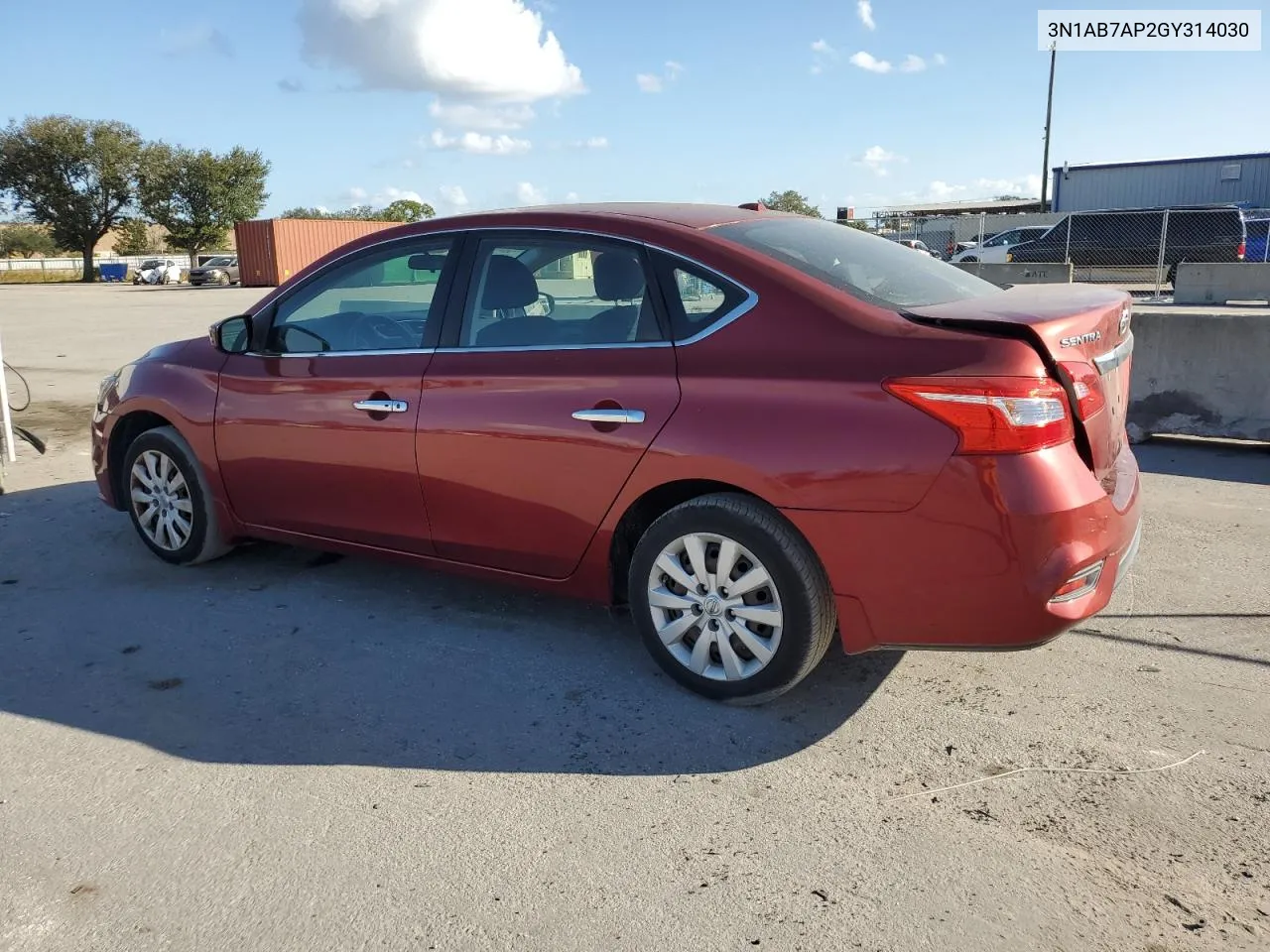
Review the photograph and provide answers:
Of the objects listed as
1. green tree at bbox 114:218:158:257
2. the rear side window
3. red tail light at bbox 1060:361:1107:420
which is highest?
green tree at bbox 114:218:158:257

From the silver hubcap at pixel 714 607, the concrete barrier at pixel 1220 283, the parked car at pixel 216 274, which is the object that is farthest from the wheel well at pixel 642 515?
the parked car at pixel 216 274

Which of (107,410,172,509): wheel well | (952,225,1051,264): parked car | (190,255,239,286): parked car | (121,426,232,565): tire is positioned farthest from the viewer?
(190,255,239,286): parked car

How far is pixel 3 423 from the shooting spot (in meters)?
7.62

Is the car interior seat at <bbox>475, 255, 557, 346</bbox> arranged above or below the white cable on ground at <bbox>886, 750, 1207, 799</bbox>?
above

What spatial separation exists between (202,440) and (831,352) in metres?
3.14

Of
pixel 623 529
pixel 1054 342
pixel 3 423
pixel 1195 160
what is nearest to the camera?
pixel 1054 342

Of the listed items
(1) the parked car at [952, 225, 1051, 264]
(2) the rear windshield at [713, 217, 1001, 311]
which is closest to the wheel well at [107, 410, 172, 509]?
(2) the rear windshield at [713, 217, 1001, 311]

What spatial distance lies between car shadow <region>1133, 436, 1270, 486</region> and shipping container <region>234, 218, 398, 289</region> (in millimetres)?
43061

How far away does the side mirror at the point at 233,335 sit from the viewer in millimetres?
4789

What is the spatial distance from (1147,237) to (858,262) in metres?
23.1

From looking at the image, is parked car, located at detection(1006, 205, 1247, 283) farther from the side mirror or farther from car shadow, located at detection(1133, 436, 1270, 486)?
the side mirror

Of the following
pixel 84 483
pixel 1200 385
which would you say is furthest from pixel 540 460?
pixel 1200 385

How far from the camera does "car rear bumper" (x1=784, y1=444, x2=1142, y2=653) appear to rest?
3012 millimetres

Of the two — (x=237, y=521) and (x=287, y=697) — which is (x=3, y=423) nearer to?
(x=237, y=521)
